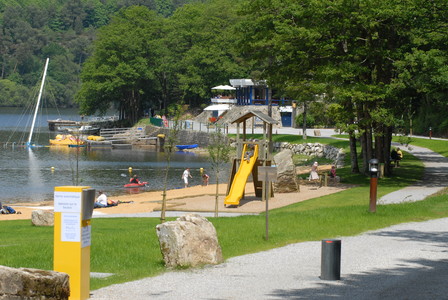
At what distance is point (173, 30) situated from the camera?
393ft

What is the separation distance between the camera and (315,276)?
1469 cm

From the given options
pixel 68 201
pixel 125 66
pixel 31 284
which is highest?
pixel 125 66

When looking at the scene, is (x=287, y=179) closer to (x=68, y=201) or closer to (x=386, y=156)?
→ (x=386, y=156)

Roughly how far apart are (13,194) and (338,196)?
23383 millimetres

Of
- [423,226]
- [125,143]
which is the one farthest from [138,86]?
[423,226]

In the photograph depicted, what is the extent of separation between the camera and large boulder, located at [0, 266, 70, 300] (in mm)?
11469

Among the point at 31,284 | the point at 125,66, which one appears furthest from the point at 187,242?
the point at 125,66

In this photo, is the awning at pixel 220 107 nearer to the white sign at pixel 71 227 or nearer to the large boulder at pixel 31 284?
the white sign at pixel 71 227

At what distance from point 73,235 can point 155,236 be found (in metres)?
7.42

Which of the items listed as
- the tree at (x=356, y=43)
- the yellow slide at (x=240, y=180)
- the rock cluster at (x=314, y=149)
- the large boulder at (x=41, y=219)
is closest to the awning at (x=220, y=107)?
the rock cluster at (x=314, y=149)

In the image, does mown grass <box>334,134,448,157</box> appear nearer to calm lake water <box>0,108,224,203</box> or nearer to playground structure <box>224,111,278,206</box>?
calm lake water <box>0,108,224,203</box>

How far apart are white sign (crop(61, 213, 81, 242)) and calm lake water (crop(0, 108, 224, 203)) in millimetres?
25433

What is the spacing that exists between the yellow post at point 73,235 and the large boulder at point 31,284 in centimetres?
45

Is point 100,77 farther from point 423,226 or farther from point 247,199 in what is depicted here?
point 423,226
